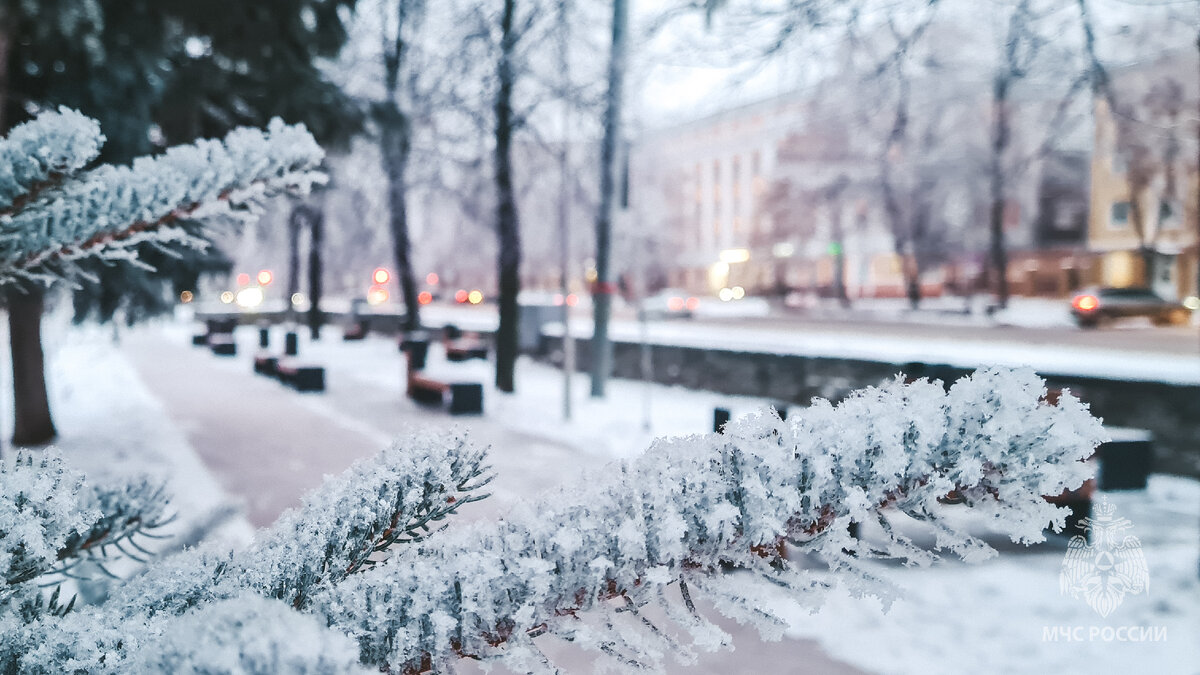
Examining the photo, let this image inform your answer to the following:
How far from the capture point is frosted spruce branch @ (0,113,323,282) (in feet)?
3.44

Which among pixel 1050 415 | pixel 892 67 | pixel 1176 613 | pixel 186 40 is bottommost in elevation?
pixel 1176 613

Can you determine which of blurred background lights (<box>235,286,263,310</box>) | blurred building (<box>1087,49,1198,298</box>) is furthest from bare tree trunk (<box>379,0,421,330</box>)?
blurred background lights (<box>235,286,263,310</box>)

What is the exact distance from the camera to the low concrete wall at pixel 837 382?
8.05 metres

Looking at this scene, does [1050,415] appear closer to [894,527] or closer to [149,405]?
[894,527]

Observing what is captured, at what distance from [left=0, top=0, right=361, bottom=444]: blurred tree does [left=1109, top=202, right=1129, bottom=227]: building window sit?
43016mm

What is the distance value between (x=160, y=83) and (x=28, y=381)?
436cm

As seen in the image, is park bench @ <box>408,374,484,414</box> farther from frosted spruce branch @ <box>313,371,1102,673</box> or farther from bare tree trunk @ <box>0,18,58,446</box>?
frosted spruce branch @ <box>313,371,1102,673</box>

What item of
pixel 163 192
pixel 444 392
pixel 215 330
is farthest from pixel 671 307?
pixel 163 192

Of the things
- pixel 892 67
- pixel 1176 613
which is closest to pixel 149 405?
pixel 892 67

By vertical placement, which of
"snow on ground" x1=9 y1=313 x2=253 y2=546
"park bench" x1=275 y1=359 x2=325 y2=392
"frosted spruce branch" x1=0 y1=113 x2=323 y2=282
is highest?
A: "frosted spruce branch" x1=0 y1=113 x2=323 y2=282

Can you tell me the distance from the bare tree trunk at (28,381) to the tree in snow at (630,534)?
35.7 feet

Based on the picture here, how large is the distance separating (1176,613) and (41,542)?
5.93 meters

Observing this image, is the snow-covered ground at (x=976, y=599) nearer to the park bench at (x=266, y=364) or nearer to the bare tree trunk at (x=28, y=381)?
Result: the bare tree trunk at (x=28, y=381)

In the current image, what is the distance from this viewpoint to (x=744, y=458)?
0.78 meters
